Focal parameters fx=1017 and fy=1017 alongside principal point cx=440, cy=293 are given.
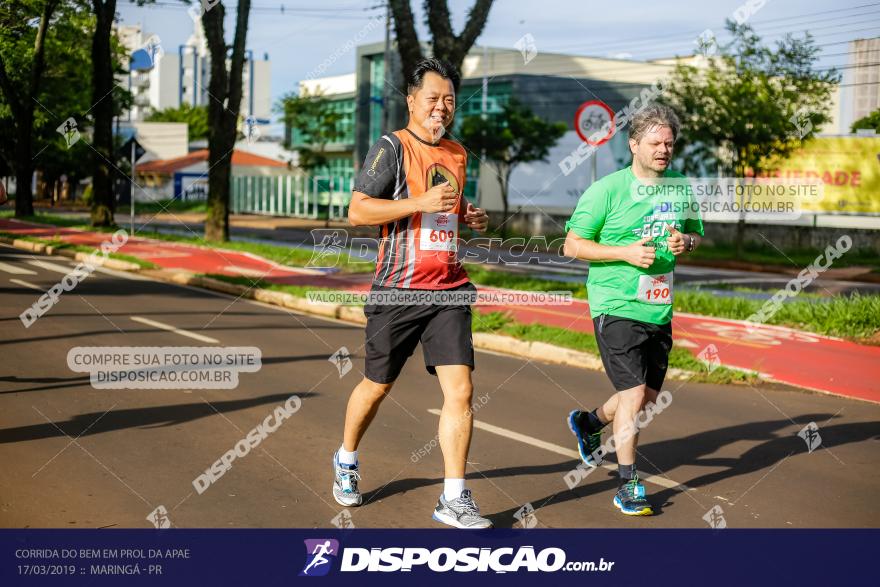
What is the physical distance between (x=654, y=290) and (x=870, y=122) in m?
36.6

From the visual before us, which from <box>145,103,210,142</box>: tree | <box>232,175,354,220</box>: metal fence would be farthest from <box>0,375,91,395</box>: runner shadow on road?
<box>145,103,210,142</box>: tree

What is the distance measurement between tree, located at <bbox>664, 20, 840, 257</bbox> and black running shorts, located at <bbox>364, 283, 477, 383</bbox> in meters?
23.4

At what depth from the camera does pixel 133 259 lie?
20.0 metres

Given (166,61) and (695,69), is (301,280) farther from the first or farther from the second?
(166,61)

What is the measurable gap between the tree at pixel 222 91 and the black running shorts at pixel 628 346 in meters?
19.2

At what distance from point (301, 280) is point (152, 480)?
11.9 meters

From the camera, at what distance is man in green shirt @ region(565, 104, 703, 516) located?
499 centimetres

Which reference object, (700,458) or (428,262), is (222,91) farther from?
(428,262)

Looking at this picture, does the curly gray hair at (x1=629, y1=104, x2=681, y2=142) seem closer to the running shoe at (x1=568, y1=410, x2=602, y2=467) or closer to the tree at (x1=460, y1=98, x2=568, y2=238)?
the running shoe at (x1=568, y1=410, x2=602, y2=467)

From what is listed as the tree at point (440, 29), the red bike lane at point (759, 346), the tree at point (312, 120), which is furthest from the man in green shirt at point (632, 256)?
the tree at point (312, 120)

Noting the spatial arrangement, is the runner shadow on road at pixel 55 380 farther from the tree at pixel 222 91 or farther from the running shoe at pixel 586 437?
the tree at pixel 222 91

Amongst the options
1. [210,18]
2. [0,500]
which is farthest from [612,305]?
[210,18]

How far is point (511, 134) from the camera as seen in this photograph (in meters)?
39.5

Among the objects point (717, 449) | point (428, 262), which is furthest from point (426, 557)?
point (717, 449)
